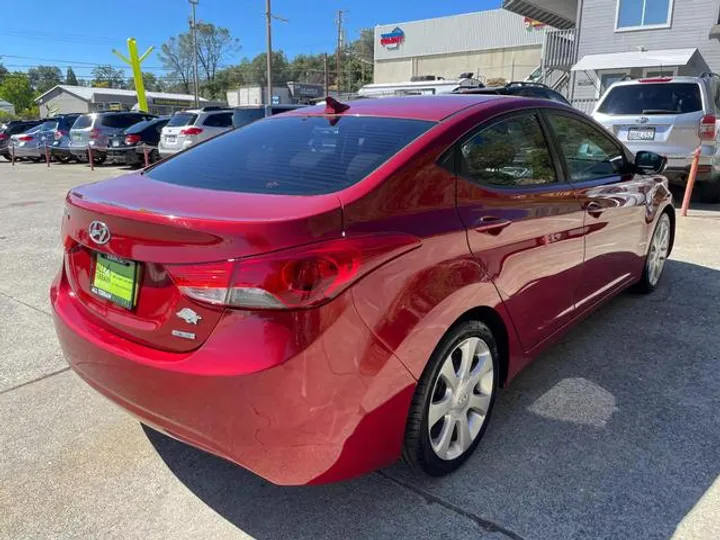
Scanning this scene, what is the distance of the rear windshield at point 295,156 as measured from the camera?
2225 millimetres

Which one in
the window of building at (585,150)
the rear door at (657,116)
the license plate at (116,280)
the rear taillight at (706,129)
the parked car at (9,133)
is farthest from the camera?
the parked car at (9,133)

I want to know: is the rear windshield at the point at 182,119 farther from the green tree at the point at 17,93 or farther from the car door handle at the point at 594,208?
the green tree at the point at 17,93

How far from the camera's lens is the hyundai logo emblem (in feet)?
6.88

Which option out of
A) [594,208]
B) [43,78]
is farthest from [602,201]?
[43,78]

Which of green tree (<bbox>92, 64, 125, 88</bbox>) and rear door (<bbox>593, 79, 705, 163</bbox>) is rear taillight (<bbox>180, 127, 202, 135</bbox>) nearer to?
rear door (<bbox>593, 79, 705, 163</bbox>)

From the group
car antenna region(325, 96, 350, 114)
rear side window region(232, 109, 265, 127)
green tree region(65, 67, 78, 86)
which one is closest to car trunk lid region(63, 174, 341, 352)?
car antenna region(325, 96, 350, 114)

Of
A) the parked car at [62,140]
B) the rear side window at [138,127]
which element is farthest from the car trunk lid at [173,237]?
the parked car at [62,140]

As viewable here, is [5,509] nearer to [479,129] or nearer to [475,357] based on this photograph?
[475,357]

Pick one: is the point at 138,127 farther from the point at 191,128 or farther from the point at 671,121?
the point at 671,121

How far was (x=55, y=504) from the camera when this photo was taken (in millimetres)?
2311

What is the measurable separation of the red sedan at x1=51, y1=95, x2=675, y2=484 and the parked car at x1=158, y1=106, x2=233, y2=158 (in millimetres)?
12348

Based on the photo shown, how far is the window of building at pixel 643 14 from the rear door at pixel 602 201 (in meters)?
17.6

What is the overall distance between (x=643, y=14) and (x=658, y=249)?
57.0 feet

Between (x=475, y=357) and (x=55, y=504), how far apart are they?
→ 6.01 feet
